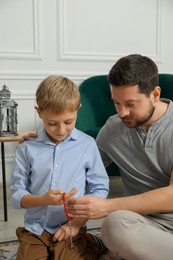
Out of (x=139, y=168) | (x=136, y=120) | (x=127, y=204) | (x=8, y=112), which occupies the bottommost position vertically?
(x=127, y=204)

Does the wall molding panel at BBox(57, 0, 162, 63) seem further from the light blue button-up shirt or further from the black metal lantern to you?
the light blue button-up shirt

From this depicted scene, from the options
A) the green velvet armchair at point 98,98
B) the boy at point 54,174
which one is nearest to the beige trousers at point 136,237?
the boy at point 54,174

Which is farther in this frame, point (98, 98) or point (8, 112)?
point (98, 98)

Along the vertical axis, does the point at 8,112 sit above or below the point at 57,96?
below

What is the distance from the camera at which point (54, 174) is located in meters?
1.35

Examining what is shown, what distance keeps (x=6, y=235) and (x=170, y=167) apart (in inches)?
39.3

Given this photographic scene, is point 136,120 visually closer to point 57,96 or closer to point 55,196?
point 57,96

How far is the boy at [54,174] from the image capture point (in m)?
1.31

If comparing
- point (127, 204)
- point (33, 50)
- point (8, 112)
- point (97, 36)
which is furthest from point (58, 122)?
point (97, 36)

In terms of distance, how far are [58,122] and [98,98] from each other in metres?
1.68

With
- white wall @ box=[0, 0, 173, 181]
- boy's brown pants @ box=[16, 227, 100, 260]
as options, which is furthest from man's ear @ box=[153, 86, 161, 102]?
white wall @ box=[0, 0, 173, 181]

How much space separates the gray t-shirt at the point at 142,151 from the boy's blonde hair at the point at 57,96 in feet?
0.98

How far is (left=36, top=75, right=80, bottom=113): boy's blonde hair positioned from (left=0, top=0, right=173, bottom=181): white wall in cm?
168

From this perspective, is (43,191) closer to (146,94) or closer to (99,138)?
(99,138)
